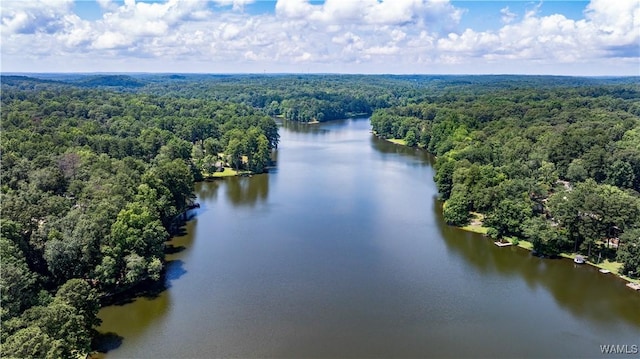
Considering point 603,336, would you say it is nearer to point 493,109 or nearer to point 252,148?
point 252,148

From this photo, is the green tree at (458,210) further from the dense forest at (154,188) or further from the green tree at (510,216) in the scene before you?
the green tree at (510,216)

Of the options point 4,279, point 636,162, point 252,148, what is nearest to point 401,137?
point 252,148

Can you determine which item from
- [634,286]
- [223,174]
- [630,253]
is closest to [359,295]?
[634,286]

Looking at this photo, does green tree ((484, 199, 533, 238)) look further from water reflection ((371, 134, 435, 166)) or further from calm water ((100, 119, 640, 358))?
water reflection ((371, 134, 435, 166))

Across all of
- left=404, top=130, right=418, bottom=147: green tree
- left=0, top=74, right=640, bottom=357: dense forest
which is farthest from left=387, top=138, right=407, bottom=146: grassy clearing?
left=0, top=74, right=640, bottom=357: dense forest

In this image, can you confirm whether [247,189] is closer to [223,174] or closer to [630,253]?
[223,174]

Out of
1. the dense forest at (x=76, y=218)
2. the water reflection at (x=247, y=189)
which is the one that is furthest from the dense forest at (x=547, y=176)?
the dense forest at (x=76, y=218)
